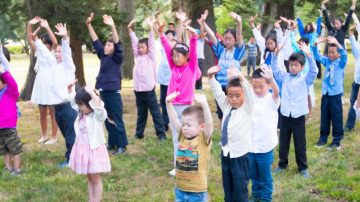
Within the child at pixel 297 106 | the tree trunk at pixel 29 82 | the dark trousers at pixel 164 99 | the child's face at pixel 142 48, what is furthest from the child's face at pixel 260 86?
the tree trunk at pixel 29 82

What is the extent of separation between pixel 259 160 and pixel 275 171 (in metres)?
1.53

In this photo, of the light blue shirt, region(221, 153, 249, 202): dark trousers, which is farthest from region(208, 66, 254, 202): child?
the light blue shirt

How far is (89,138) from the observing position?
5.29m

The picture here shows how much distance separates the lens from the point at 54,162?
7.38 m

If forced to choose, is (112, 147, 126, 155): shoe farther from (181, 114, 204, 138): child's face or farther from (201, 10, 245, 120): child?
(181, 114, 204, 138): child's face

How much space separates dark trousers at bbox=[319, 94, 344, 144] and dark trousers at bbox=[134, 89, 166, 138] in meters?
2.78

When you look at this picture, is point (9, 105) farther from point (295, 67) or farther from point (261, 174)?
point (295, 67)

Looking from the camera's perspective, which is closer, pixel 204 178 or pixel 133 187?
pixel 204 178

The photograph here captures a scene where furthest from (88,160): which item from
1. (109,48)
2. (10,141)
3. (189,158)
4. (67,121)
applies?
(109,48)

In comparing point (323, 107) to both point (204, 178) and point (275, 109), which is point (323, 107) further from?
point (204, 178)

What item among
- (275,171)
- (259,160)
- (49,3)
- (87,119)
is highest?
(49,3)

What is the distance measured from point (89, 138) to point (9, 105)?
1.84m

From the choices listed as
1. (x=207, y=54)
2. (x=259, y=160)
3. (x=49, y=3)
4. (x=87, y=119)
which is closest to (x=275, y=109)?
(x=259, y=160)

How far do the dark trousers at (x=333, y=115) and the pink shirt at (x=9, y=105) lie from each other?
186 inches
